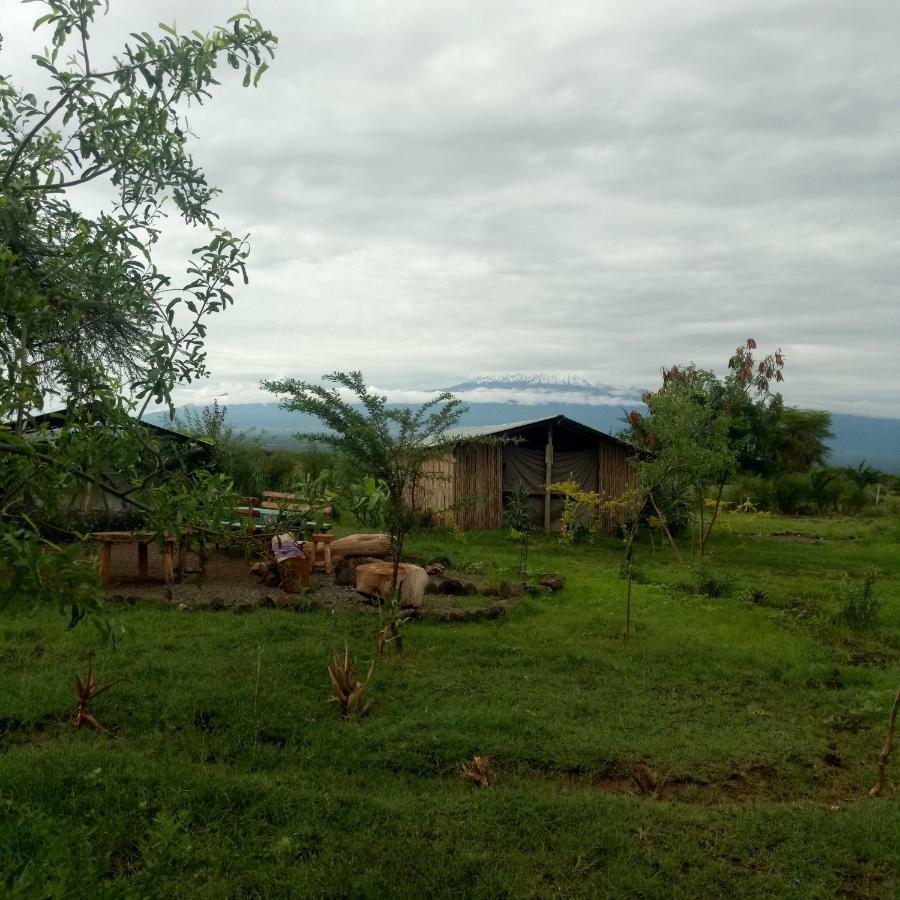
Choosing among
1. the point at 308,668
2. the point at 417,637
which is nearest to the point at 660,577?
the point at 417,637

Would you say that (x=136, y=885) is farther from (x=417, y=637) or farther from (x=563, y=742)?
(x=417, y=637)

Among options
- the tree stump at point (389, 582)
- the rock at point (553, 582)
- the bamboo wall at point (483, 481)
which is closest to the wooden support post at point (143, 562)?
the tree stump at point (389, 582)

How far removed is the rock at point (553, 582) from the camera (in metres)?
11.7

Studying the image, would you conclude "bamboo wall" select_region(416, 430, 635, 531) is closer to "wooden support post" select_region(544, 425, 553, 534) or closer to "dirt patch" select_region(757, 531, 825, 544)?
"wooden support post" select_region(544, 425, 553, 534)

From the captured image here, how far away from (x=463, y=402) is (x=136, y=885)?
258 inches

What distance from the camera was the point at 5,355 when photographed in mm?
2264

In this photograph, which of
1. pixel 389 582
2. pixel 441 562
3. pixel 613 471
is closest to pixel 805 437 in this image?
pixel 613 471

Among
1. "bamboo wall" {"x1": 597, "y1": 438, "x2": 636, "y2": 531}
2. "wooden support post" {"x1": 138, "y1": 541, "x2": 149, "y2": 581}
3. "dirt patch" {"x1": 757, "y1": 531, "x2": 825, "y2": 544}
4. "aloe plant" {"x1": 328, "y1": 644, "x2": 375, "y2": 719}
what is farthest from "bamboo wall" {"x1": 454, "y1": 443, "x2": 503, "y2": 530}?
"aloe plant" {"x1": 328, "y1": 644, "x2": 375, "y2": 719}

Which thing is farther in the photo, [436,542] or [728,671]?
[436,542]

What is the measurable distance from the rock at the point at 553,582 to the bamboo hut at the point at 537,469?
6680mm

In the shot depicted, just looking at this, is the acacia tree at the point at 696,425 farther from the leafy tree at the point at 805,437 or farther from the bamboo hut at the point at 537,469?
the leafy tree at the point at 805,437

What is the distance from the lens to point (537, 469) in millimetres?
20125

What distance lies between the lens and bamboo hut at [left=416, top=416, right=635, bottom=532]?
62.2 ft

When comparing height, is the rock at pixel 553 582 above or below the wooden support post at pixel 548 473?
below
